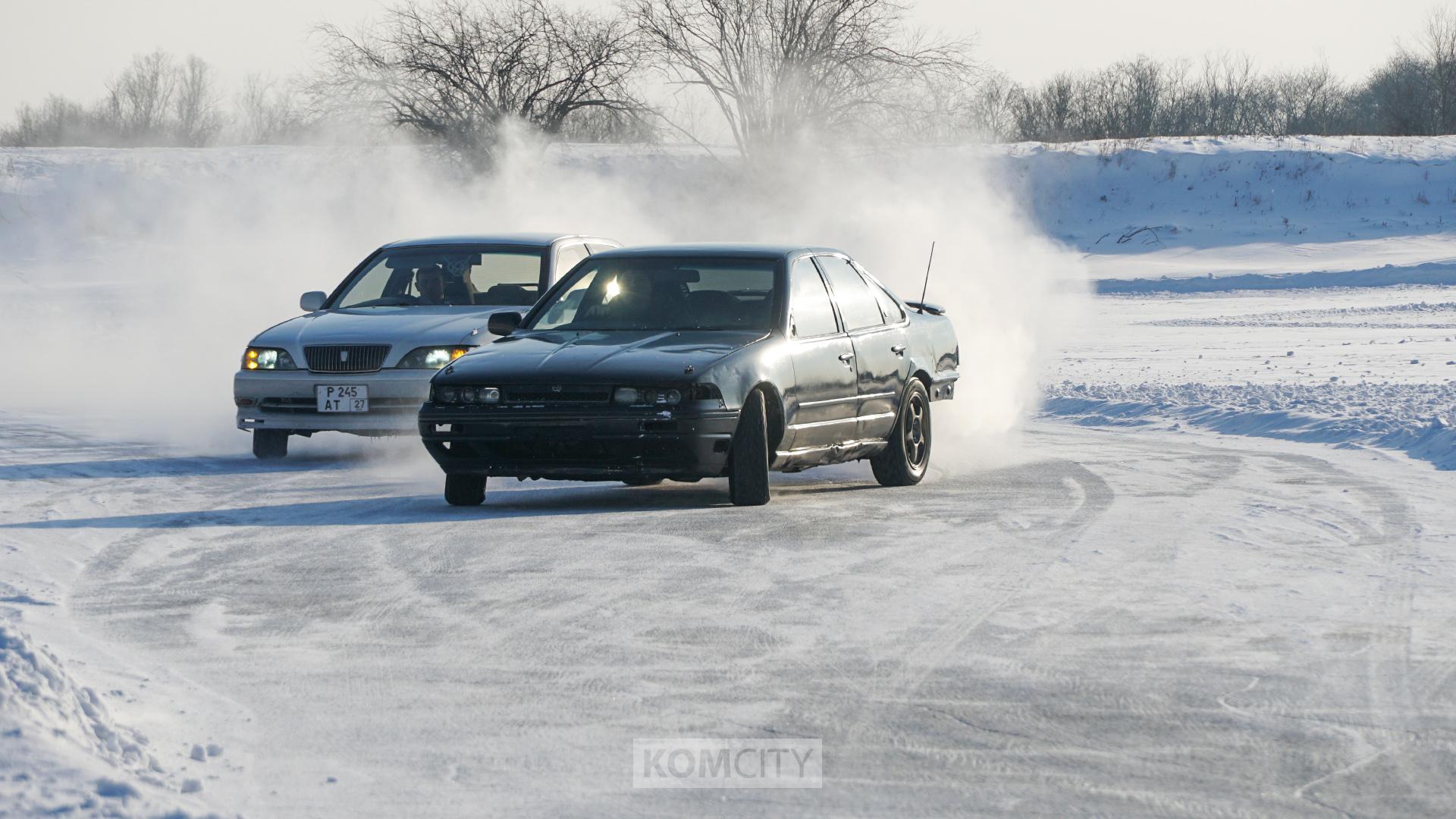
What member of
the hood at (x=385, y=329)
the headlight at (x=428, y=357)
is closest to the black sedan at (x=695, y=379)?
the headlight at (x=428, y=357)

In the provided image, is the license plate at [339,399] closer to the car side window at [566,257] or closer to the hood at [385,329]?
the hood at [385,329]

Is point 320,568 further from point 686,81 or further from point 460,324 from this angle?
point 686,81

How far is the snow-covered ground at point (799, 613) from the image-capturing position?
4852 millimetres

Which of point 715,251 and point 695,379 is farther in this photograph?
point 715,251

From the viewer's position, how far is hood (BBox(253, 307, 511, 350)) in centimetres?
1278

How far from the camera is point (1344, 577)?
7875 mm

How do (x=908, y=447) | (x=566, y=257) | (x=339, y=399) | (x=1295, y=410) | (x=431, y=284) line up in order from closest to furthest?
(x=908, y=447) → (x=339, y=399) → (x=431, y=284) → (x=566, y=257) → (x=1295, y=410)

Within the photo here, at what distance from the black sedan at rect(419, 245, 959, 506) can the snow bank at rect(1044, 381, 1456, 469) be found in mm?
3591

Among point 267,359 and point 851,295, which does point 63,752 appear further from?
point 267,359

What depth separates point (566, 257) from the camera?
14430 millimetres

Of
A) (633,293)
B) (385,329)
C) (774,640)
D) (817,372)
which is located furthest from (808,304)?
(774,640)

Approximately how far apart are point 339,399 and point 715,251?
2950 mm

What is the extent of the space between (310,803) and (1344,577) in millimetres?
4765

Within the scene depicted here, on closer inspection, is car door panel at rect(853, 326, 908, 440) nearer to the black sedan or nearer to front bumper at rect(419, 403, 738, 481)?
the black sedan
